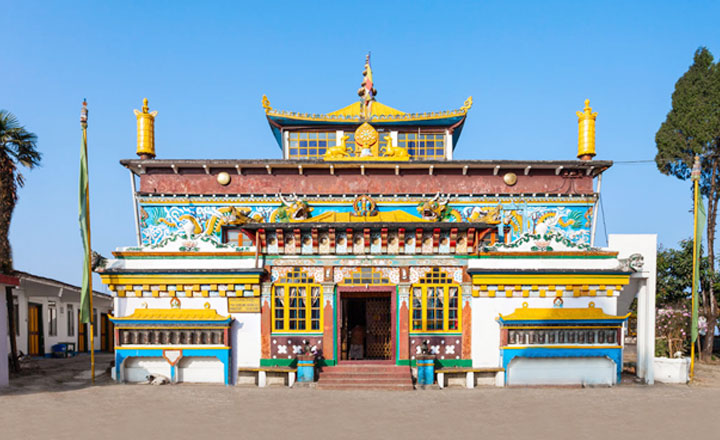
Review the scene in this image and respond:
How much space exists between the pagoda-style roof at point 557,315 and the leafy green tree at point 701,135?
14.1 metres

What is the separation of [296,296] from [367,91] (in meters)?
12.5

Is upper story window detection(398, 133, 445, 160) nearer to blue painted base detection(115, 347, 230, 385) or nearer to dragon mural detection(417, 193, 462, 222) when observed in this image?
dragon mural detection(417, 193, 462, 222)

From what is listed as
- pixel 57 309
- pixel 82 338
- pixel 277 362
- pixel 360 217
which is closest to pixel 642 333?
pixel 360 217

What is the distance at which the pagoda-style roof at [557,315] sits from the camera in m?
15.4

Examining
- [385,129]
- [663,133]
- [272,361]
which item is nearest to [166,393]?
[272,361]

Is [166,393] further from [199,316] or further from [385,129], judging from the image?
[385,129]

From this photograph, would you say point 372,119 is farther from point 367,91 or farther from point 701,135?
point 701,135

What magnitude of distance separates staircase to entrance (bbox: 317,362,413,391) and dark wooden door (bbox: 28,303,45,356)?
65.7 ft

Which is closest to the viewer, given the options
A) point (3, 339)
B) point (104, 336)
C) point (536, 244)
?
point (3, 339)

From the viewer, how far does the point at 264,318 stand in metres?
16.1

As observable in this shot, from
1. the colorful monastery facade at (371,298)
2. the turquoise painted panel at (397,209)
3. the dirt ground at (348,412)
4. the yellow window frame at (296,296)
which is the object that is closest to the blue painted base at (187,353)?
the colorful monastery facade at (371,298)

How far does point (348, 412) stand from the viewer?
11781mm

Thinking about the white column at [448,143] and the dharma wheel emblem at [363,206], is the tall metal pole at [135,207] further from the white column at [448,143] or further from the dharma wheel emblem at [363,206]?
the white column at [448,143]

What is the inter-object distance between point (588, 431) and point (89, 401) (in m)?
13.3
